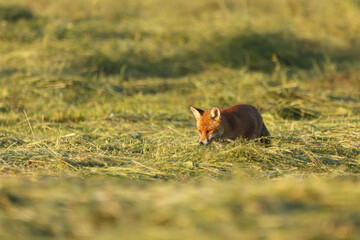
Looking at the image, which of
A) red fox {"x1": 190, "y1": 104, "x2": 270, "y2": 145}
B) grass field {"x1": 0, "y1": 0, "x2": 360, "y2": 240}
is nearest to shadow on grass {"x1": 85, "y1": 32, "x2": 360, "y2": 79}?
grass field {"x1": 0, "y1": 0, "x2": 360, "y2": 240}

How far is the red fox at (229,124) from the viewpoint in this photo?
5.19 meters

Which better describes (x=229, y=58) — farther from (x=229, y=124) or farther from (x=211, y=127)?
(x=211, y=127)

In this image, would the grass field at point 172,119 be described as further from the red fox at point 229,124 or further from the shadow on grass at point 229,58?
the red fox at point 229,124

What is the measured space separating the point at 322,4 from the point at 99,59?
353 inches

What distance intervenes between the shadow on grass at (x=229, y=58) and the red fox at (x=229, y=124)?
15.3ft

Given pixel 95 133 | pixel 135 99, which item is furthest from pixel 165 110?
pixel 95 133

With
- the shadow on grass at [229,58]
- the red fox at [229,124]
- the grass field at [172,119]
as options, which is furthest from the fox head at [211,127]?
the shadow on grass at [229,58]

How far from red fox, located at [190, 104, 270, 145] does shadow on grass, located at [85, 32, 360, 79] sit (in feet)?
15.3

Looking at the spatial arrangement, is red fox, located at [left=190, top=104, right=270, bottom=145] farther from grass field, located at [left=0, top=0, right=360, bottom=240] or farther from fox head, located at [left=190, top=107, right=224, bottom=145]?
grass field, located at [left=0, top=0, right=360, bottom=240]

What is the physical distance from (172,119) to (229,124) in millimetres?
2010

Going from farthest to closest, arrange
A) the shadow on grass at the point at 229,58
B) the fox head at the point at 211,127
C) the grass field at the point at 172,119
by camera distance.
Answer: the shadow on grass at the point at 229,58
the fox head at the point at 211,127
the grass field at the point at 172,119

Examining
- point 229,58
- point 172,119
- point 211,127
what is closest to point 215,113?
point 211,127

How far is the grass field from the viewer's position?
2.49 m

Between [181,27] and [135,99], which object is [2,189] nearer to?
[135,99]
